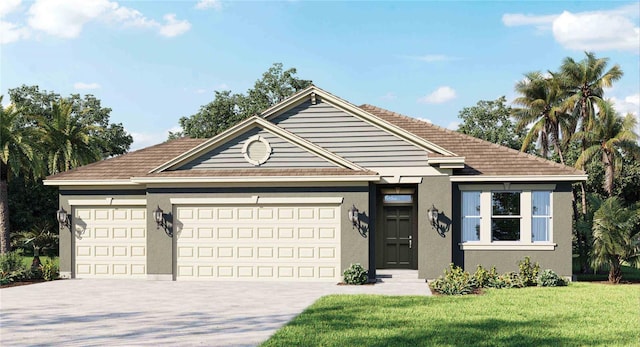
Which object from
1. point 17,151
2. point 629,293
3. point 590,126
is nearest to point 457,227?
point 629,293

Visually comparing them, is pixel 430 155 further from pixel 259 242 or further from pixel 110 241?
pixel 110 241

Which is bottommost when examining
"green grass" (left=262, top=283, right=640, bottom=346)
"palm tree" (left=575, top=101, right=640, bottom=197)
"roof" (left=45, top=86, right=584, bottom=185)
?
"green grass" (left=262, top=283, right=640, bottom=346)

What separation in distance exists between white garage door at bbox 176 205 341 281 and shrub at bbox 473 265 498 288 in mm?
4127

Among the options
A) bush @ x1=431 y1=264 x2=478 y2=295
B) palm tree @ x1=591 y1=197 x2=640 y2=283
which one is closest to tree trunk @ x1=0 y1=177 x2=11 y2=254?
bush @ x1=431 y1=264 x2=478 y2=295

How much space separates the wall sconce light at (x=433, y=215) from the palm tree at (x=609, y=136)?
13.0 metres

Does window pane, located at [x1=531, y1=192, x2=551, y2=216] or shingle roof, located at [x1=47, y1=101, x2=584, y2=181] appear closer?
shingle roof, located at [x1=47, y1=101, x2=584, y2=181]

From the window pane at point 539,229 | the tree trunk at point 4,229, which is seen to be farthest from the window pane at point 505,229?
the tree trunk at point 4,229

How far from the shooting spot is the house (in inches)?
744

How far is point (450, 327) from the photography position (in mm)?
11188

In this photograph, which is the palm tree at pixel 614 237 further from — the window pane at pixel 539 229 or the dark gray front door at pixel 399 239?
the dark gray front door at pixel 399 239

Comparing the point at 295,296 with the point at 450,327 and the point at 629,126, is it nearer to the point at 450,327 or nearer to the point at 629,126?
the point at 450,327

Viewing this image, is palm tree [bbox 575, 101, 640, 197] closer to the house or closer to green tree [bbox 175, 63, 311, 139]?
the house

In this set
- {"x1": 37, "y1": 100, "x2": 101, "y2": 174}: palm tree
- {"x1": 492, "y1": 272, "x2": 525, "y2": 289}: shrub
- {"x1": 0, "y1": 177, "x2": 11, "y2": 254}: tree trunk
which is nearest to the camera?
{"x1": 492, "y1": 272, "x2": 525, "y2": 289}: shrub

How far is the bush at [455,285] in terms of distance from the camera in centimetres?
1593
